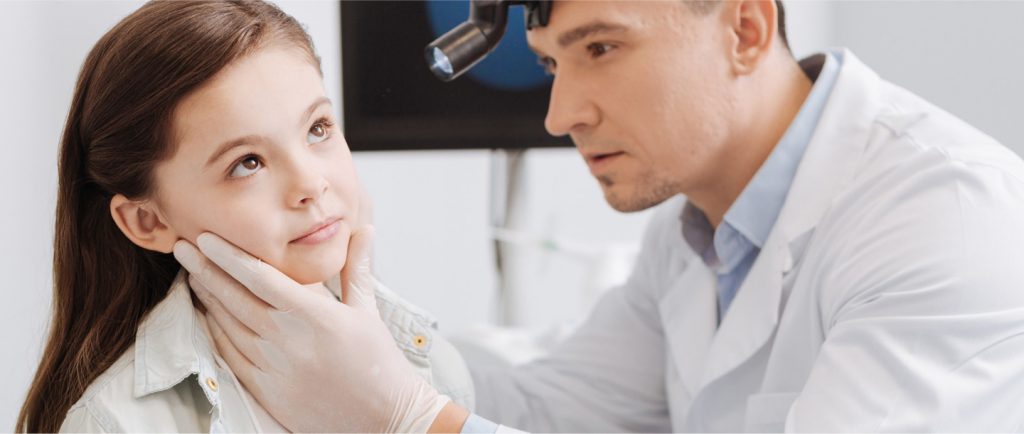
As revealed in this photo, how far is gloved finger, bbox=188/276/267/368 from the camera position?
2.85 ft

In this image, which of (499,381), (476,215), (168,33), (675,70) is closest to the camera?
(168,33)

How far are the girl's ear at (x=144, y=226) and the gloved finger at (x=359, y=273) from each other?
0.50 feet

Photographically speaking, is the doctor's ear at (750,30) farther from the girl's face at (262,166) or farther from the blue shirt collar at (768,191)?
the girl's face at (262,166)

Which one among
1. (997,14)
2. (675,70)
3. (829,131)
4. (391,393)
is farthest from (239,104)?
(997,14)

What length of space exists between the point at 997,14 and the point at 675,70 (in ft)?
3.61

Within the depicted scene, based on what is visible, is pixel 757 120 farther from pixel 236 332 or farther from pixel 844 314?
pixel 236 332

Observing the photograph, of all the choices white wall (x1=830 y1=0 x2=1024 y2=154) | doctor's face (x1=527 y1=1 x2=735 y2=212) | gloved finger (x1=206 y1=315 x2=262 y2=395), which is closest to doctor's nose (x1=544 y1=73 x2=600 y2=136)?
doctor's face (x1=527 y1=1 x2=735 y2=212)

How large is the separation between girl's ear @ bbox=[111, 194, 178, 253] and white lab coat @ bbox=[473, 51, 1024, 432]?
554 millimetres

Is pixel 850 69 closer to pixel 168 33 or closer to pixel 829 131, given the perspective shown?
pixel 829 131

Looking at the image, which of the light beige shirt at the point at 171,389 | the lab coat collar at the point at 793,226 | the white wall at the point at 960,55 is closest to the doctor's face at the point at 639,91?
the lab coat collar at the point at 793,226

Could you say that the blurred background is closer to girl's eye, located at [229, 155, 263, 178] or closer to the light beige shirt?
girl's eye, located at [229, 155, 263, 178]

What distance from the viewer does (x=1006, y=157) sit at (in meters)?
1.08

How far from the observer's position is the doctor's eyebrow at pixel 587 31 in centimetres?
113

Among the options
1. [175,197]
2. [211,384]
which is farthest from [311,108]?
[211,384]
